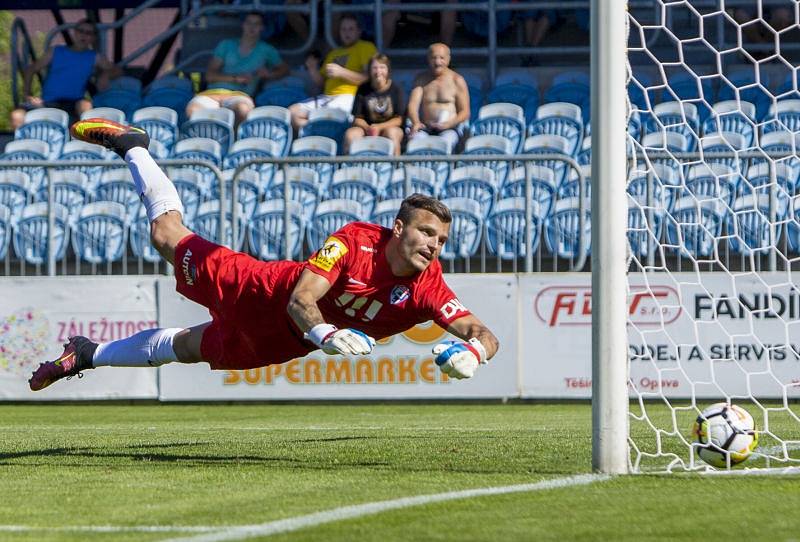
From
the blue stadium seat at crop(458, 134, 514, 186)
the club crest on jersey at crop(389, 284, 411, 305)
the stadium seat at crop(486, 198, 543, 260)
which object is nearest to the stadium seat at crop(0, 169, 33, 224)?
the blue stadium seat at crop(458, 134, 514, 186)

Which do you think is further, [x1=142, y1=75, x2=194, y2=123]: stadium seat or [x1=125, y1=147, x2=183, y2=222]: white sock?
[x1=142, y1=75, x2=194, y2=123]: stadium seat

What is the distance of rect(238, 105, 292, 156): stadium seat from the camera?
51.3ft

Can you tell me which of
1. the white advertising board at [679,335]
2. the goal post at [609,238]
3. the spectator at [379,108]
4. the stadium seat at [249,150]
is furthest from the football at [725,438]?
the stadium seat at [249,150]

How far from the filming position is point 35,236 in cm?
1352

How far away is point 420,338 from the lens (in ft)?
41.1

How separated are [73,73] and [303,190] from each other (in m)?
5.68

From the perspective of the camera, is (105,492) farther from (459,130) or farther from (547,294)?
(459,130)

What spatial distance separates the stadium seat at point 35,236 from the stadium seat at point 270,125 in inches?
111

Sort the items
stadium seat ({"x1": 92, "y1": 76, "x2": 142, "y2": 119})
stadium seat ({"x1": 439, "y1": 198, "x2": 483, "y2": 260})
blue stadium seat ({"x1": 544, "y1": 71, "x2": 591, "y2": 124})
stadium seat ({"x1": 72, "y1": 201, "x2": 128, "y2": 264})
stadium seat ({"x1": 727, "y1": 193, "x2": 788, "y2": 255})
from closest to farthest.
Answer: stadium seat ({"x1": 727, "y1": 193, "x2": 788, "y2": 255}), stadium seat ({"x1": 439, "y1": 198, "x2": 483, "y2": 260}), stadium seat ({"x1": 72, "y1": 201, "x2": 128, "y2": 264}), blue stadium seat ({"x1": 544, "y1": 71, "x2": 591, "y2": 124}), stadium seat ({"x1": 92, "y1": 76, "x2": 142, "y2": 119})

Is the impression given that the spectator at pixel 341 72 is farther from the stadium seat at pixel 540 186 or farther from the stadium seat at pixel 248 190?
the stadium seat at pixel 540 186

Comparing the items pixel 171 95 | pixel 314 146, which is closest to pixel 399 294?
pixel 314 146

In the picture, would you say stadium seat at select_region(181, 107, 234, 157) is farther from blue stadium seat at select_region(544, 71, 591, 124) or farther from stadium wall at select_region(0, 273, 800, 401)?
blue stadium seat at select_region(544, 71, 591, 124)

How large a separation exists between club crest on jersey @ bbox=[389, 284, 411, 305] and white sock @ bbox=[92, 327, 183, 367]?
1.55 meters

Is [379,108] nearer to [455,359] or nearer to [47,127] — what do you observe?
[47,127]
